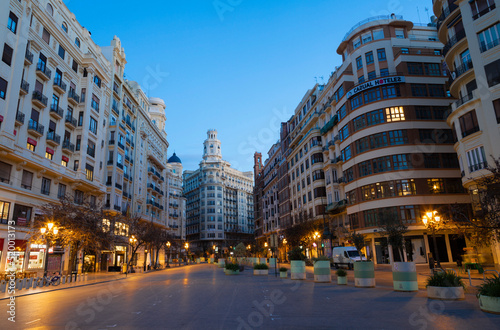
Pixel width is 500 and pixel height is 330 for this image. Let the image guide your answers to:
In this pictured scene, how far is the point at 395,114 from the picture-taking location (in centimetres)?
4375

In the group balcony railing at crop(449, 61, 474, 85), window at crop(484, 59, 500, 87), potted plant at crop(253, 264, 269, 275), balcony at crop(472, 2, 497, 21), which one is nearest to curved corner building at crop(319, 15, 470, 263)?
balcony railing at crop(449, 61, 474, 85)

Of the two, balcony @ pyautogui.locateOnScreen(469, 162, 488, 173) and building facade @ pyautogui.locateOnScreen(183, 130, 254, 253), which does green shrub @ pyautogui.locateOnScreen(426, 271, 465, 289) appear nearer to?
balcony @ pyautogui.locateOnScreen(469, 162, 488, 173)

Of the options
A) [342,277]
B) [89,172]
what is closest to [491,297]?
[342,277]

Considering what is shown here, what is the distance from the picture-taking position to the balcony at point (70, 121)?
126ft

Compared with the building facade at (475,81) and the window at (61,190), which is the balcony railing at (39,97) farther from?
the building facade at (475,81)

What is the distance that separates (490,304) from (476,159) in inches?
998

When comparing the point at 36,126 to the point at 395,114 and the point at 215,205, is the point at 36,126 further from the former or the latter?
the point at 215,205

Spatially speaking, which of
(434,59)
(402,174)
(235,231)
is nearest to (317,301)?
(402,174)

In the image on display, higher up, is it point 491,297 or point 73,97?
point 73,97

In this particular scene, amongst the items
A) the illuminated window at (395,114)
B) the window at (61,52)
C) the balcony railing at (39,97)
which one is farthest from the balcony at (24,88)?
the illuminated window at (395,114)

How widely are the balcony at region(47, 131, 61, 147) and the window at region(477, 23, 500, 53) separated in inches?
1627

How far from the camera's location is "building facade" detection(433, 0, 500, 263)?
2855 centimetres

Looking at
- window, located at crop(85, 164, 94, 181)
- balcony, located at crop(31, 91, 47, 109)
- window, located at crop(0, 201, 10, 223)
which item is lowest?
window, located at crop(0, 201, 10, 223)

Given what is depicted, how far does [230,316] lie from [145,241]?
42.8 m
